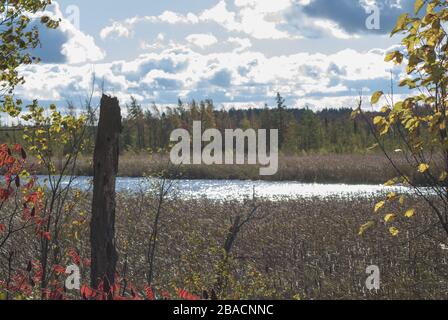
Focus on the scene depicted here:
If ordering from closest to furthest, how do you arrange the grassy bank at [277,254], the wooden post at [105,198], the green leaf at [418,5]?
the green leaf at [418,5] < the wooden post at [105,198] < the grassy bank at [277,254]

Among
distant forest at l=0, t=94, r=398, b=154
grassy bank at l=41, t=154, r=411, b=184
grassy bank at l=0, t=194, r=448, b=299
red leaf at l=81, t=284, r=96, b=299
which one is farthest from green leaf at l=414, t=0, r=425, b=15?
distant forest at l=0, t=94, r=398, b=154

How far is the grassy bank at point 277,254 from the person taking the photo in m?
10.2

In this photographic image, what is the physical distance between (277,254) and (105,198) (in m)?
6.95

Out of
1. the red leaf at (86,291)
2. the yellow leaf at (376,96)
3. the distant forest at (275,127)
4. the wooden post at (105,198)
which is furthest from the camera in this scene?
the distant forest at (275,127)

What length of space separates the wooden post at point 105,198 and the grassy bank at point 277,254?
189cm

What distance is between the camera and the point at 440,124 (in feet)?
17.0

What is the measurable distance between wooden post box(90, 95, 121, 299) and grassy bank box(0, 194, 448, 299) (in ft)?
6.20

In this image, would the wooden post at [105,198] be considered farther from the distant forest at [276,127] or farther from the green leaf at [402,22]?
the distant forest at [276,127]

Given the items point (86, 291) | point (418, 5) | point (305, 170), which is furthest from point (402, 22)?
point (305, 170)

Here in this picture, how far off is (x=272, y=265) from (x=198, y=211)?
20.5ft

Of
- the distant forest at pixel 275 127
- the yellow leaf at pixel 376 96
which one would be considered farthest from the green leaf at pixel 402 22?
the distant forest at pixel 275 127

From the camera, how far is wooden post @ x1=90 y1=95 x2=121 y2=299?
6805 millimetres

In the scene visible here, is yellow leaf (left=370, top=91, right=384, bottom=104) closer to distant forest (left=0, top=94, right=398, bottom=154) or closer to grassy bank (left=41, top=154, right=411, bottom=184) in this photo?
grassy bank (left=41, top=154, right=411, bottom=184)
